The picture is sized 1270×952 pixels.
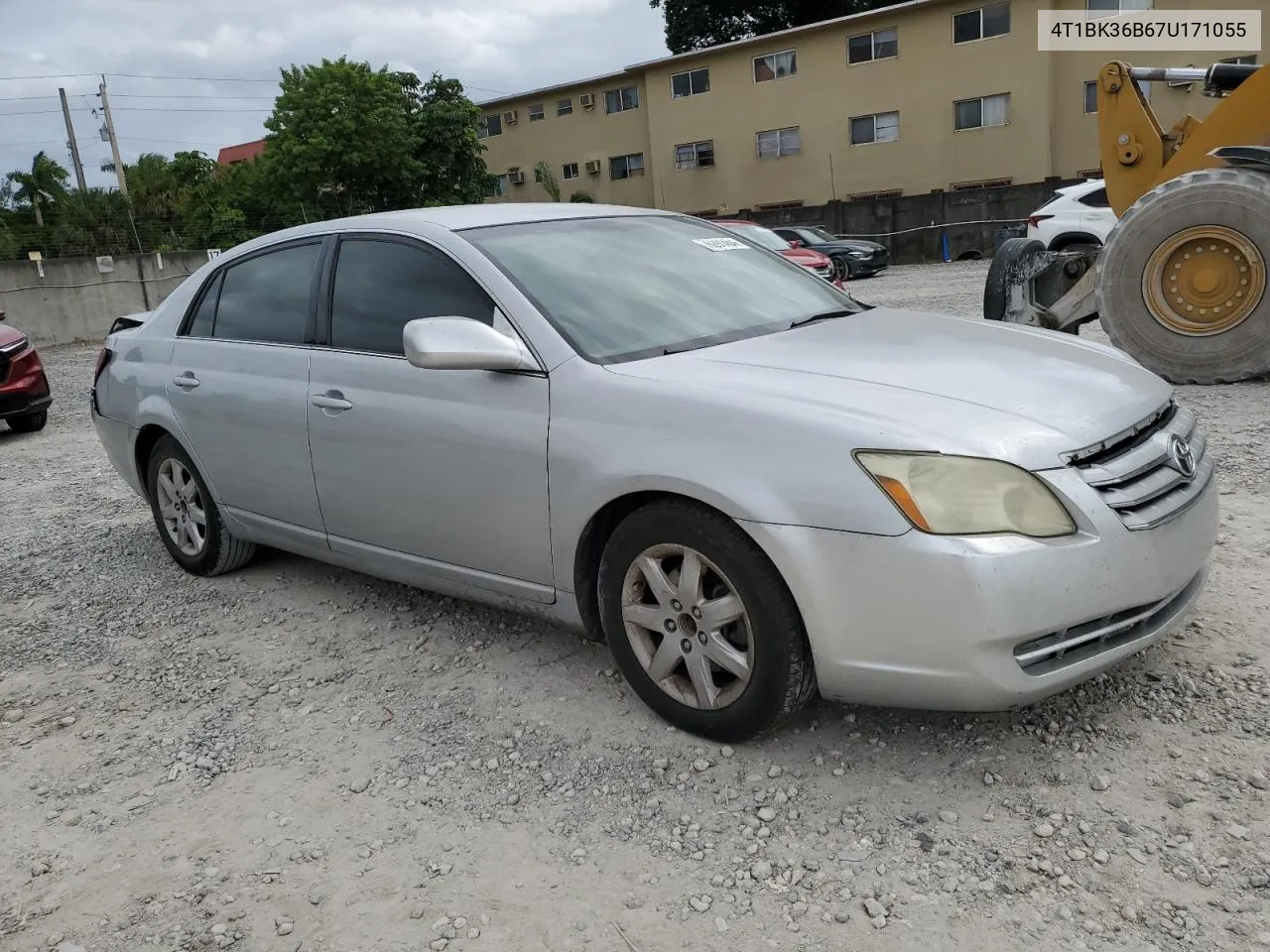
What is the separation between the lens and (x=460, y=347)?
10.4 feet

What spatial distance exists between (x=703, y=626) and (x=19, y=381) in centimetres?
916

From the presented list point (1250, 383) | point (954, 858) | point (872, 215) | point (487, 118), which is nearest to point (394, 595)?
point (954, 858)

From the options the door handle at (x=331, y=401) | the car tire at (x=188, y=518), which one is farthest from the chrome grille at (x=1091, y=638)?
the car tire at (x=188, y=518)

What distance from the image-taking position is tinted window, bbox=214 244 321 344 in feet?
13.8

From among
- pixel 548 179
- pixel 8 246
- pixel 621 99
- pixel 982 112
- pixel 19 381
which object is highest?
pixel 621 99

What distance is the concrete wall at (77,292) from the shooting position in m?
20.3

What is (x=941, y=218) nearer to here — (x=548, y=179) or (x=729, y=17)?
(x=548, y=179)

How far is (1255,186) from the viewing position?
6746 mm

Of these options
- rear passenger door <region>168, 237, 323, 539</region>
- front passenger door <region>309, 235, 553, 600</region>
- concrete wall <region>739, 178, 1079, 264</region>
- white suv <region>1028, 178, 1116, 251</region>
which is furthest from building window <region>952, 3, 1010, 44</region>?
front passenger door <region>309, 235, 553, 600</region>

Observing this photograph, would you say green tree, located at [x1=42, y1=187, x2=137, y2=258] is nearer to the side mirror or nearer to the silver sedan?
the silver sedan

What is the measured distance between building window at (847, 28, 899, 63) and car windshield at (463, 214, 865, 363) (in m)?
30.7

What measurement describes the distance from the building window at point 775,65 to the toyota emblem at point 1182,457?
33.4 meters

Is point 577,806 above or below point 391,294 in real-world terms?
below

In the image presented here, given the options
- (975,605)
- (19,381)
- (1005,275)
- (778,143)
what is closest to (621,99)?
(778,143)
